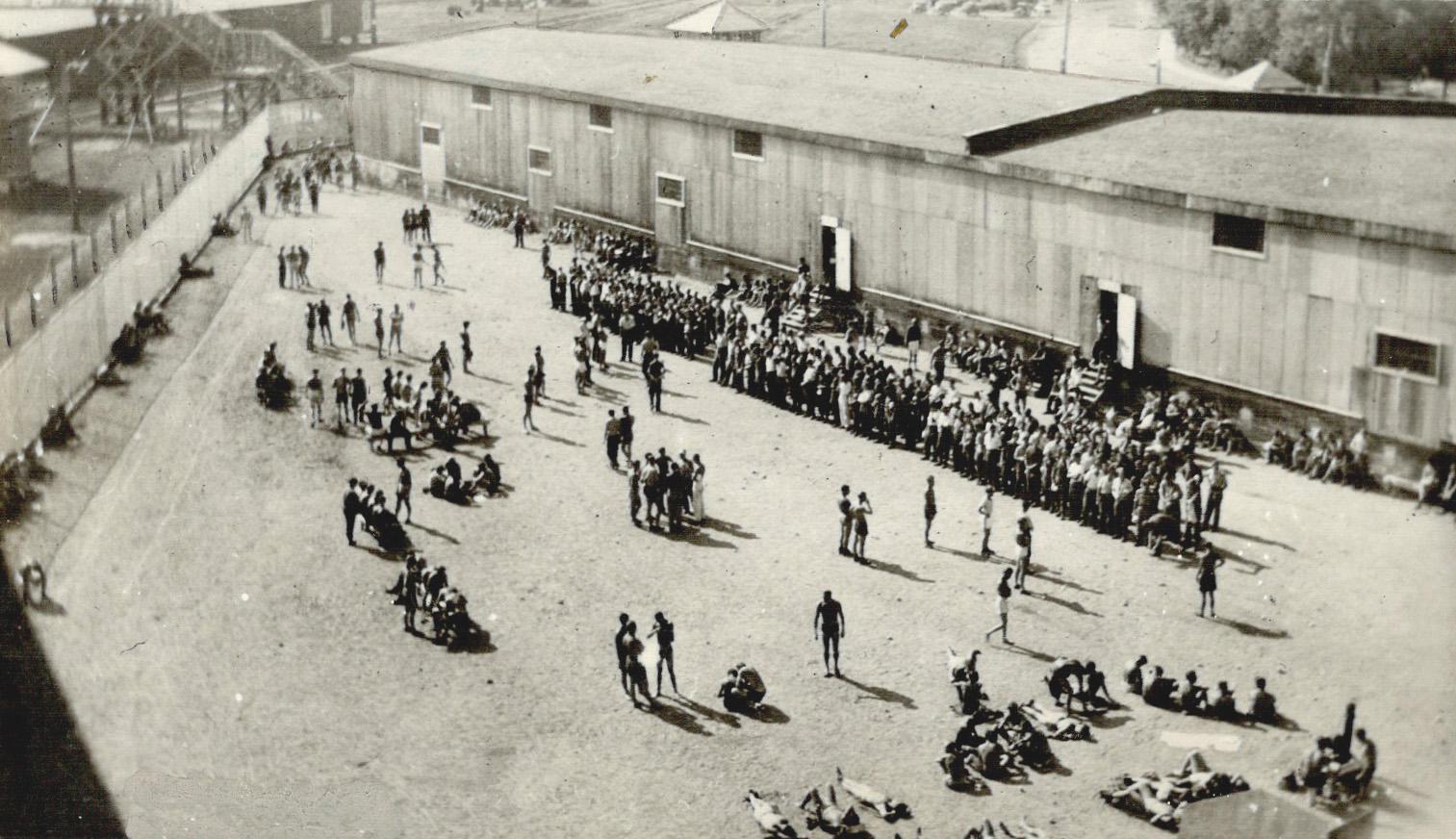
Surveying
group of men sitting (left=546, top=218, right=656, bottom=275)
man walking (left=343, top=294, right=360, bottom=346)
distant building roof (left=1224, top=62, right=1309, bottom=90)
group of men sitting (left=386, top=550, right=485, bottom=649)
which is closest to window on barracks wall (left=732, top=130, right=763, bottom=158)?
group of men sitting (left=546, top=218, right=656, bottom=275)

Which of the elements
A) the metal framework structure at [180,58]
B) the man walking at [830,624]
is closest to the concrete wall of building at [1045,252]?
the man walking at [830,624]

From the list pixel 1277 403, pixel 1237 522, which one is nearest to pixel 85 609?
pixel 1237 522

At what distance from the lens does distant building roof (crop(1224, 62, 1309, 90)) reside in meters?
51.1

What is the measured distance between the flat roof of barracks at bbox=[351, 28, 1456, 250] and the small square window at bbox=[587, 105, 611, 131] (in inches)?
17.7

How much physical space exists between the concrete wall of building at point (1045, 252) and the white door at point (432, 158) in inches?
184

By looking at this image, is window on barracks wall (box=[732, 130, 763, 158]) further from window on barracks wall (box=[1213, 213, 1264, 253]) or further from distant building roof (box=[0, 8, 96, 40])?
distant building roof (box=[0, 8, 96, 40])

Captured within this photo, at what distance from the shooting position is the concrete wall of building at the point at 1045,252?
28625 mm

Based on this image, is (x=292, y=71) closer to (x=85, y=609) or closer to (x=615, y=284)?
(x=615, y=284)

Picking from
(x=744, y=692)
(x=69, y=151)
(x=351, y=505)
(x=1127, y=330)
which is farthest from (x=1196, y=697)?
(x=69, y=151)

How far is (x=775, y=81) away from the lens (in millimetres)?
49062

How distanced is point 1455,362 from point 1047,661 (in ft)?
34.1

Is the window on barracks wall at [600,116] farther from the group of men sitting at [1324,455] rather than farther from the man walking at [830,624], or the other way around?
the man walking at [830,624]

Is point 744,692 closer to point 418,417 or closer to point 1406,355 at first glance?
point 1406,355

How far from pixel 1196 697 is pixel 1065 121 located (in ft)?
71.5
